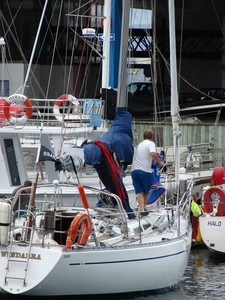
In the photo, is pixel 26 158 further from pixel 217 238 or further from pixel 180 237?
pixel 180 237

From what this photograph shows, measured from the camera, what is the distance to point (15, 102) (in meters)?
20.8

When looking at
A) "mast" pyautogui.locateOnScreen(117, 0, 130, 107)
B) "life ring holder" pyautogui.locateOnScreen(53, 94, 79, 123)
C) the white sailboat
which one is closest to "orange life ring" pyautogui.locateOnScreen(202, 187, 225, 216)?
"life ring holder" pyautogui.locateOnScreen(53, 94, 79, 123)

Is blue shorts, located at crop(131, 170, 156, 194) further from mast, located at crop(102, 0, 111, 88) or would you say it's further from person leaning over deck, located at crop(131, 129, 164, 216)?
mast, located at crop(102, 0, 111, 88)

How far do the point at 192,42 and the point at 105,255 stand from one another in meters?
37.2

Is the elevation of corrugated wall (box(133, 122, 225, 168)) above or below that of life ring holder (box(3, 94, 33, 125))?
below

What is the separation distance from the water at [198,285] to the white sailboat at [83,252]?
0.18 meters

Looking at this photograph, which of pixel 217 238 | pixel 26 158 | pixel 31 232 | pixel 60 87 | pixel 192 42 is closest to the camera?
pixel 31 232

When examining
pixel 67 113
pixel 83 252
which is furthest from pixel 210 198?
pixel 83 252

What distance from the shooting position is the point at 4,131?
2092 cm

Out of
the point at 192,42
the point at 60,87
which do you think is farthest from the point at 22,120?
the point at 192,42

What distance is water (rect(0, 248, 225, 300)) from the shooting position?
15352mm

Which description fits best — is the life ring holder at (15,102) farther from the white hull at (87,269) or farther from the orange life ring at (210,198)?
the white hull at (87,269)

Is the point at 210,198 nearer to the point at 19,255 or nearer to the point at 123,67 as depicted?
the point at 123,67

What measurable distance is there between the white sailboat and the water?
0.18 metres
